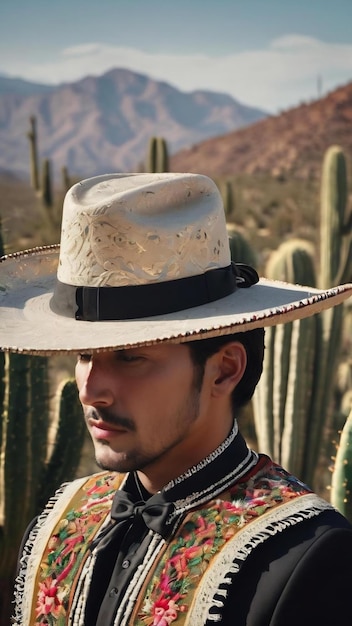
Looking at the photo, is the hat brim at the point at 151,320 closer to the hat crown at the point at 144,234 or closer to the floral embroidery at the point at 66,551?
the hat crown at the point at 144,234

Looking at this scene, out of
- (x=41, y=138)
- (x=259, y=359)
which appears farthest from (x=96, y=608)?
(x=41, y=138)

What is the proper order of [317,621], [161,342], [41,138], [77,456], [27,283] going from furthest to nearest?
[41,138], [77,456], [27,283], [161,342], [317,621]

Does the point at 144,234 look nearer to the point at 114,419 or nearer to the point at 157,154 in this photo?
the point at 114,419

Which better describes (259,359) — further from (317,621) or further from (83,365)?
(317,621)

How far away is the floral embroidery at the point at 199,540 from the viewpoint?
1731 millimetres

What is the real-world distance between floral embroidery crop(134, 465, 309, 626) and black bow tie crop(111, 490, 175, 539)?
4 cm

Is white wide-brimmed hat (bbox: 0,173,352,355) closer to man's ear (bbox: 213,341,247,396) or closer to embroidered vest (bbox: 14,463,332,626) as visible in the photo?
man's ear (bbox: 213,341,247,396)

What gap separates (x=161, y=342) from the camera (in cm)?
173

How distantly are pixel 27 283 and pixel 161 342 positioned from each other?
0.66m

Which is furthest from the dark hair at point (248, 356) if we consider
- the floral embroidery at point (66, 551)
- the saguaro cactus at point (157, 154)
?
the saguaro cactus at point (157, 154)

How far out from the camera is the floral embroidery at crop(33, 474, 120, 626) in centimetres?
193

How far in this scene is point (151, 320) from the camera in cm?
183

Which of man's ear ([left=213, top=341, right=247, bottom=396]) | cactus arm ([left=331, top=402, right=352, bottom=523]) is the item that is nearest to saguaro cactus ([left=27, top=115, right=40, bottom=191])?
cactus arm ([left=331, top=402, right=352, bottom=523])

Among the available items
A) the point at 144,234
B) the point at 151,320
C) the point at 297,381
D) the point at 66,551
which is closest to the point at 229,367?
the point at 151,320
